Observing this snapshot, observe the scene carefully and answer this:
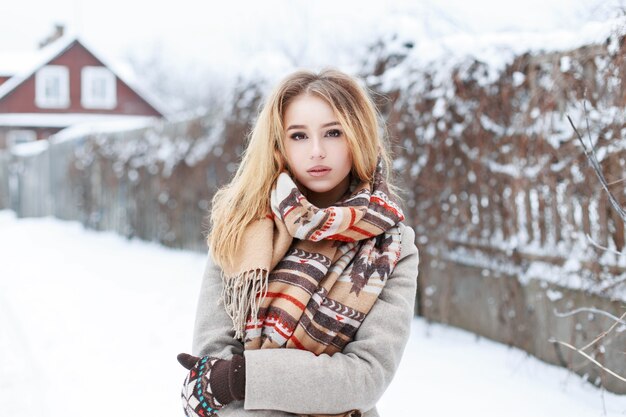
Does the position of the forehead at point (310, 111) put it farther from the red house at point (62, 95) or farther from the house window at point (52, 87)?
the house window at point (52, 87)

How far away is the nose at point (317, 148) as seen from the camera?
1.97m

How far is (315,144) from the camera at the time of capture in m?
1.98

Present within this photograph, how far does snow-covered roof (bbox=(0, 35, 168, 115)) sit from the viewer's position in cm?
2934

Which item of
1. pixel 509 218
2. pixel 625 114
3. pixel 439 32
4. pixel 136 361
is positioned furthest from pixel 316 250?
pixel 439 32

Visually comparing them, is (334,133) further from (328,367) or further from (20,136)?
(20,136)

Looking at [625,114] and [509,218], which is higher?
[625,114]

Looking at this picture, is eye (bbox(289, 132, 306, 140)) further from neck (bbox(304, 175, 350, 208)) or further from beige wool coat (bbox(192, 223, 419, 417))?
beige wool coat (bbox(192, 223, 419, 417))

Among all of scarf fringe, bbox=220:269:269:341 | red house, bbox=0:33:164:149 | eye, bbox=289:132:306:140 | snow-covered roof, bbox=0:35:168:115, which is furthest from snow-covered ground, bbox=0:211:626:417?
snow-covered roof, bbox=0:35:168:115

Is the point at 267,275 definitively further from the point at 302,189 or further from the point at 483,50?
the point at 483,50

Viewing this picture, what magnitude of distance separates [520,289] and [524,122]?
106cm

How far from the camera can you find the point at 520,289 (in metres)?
4.21

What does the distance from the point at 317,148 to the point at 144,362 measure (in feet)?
10.0

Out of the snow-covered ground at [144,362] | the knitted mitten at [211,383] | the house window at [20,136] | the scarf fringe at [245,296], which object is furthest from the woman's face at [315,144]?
the house window at [20,136]

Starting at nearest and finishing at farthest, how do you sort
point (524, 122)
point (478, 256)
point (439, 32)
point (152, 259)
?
1. point (524, 122)
2. point (478, 256)
3. point (439, 32)
4. point (152, 259)
